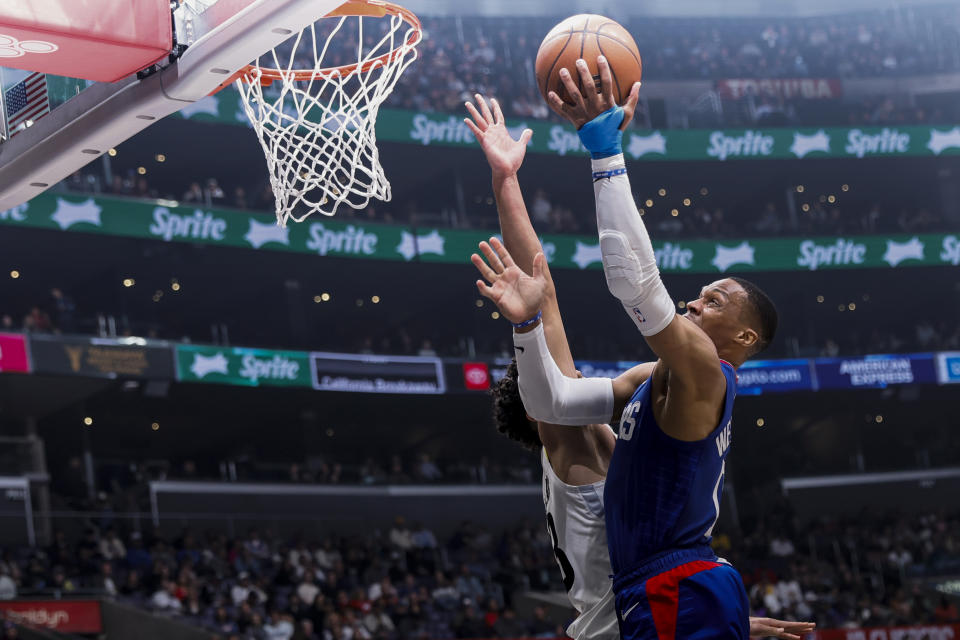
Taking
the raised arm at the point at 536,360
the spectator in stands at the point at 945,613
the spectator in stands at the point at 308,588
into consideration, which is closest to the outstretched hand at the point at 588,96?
the raised arm at the point at 536,360

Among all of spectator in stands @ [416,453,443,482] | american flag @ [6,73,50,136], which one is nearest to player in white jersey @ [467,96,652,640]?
american flag @ [6,73,50,136]

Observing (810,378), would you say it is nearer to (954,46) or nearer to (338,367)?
(338,367)

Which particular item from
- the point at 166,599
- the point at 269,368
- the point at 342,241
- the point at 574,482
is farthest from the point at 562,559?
the point at 342,241

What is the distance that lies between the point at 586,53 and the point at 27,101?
Result: 2.62 meters

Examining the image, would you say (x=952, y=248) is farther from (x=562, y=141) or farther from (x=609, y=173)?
(x=609, y=173)

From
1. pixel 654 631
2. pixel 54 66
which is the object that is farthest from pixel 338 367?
pixel 654 631

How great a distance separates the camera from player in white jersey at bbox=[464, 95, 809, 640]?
351 cm

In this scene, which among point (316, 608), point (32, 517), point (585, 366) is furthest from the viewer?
point (585, 366)

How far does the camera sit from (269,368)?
20609 mm

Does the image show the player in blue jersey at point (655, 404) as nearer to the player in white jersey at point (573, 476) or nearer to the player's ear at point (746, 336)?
the player's ear at point (746, 336)

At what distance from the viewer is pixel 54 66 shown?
4.45 meters

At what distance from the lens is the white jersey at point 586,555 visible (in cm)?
349

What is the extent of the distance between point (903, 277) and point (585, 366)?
8964 mm

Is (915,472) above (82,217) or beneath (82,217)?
beneath
